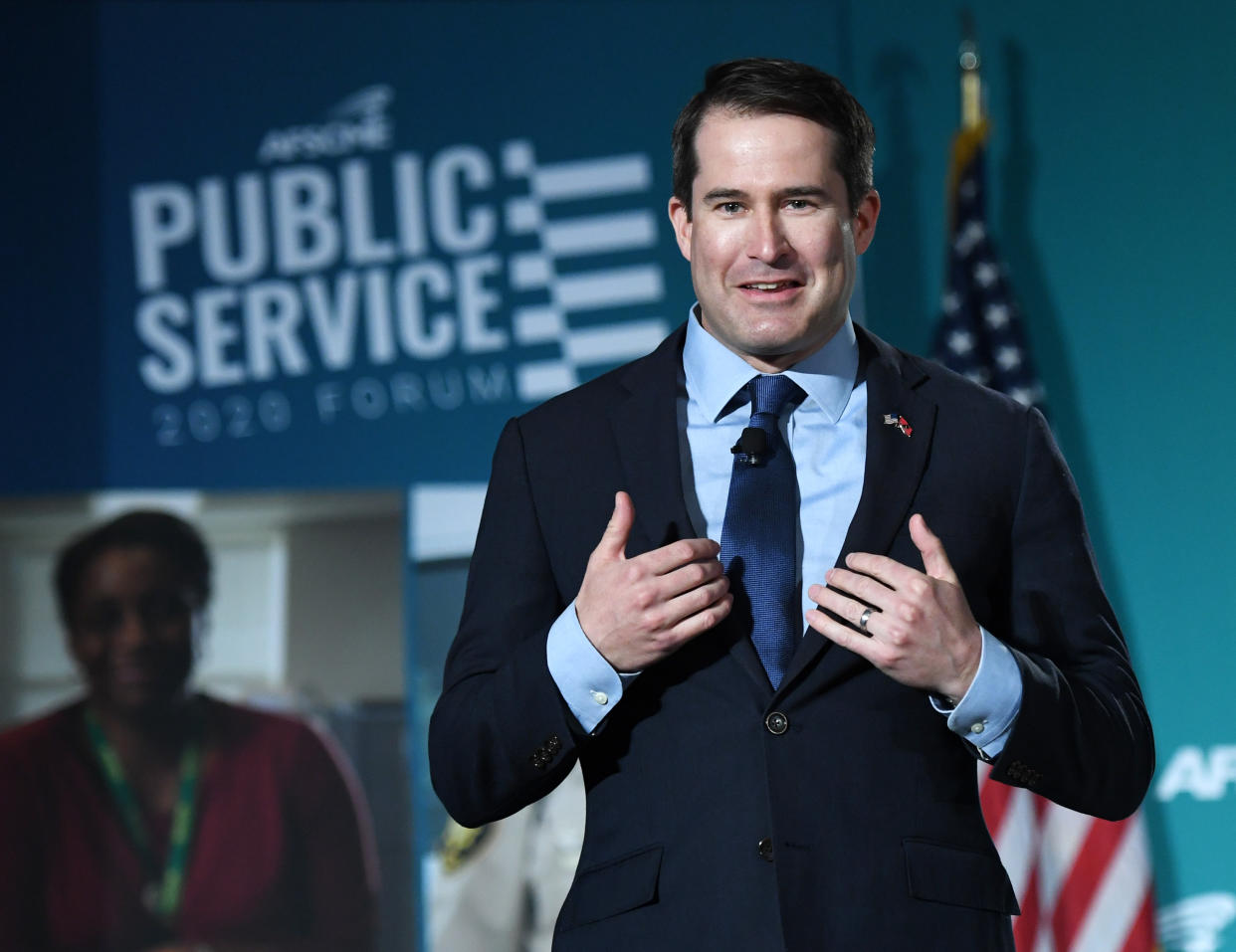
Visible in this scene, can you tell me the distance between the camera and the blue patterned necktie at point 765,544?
1511 mm

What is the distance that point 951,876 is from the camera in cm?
146

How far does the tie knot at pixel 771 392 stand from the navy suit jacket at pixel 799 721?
9cm

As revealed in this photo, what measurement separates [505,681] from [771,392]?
1.48 ft

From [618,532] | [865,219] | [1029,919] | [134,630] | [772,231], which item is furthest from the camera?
[134,630]

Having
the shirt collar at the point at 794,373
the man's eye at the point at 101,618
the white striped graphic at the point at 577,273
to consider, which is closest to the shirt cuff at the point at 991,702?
the shirt collar at the point at 794,373

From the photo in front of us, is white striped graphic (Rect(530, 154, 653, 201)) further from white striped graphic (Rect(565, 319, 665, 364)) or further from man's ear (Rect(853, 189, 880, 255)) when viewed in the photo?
man's ear (Rect(853, 189, 880, 255))

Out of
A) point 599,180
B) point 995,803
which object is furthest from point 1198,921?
point 599,180

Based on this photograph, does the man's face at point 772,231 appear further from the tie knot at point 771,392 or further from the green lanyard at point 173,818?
the green lanyard at point 173,818

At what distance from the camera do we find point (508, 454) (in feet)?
5.68

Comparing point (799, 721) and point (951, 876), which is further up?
point (799, 721)

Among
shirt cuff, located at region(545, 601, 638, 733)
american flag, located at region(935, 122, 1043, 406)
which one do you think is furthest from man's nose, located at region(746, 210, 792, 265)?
american flag, located at region(935, 122, 1043, 406)

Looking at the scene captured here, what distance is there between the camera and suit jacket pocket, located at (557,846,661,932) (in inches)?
58.1

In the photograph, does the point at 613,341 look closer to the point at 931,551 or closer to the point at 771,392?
the point at 771,392

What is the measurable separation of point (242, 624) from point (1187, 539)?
2642 millimetres
